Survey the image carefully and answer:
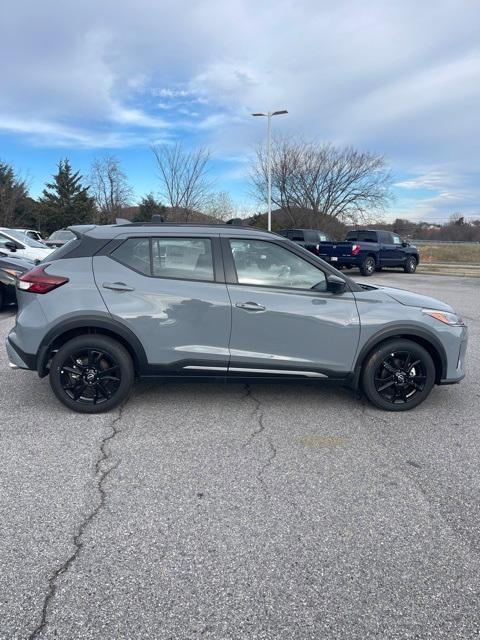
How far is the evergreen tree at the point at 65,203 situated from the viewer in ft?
145

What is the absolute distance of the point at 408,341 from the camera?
4145 mm

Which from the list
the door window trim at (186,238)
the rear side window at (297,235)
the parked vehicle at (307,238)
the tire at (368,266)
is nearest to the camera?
the door window trim at (186,238)

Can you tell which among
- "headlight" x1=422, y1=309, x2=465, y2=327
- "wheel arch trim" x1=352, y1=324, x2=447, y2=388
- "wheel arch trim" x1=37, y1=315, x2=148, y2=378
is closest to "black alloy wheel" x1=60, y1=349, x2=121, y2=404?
"wheel arch trim" x1=37, y1=315, x2=148, y2=378

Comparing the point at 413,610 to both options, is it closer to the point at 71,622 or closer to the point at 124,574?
the point at 124,574

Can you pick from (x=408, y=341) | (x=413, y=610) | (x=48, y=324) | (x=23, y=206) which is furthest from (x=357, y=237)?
(x=23, y=206)

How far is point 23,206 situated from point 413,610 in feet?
152

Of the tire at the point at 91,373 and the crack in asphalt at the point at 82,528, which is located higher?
the tire at the point at 91,373

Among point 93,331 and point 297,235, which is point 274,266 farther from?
point 297,235

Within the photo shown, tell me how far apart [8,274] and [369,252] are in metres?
13.8

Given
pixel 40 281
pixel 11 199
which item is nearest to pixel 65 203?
pixel 11 199

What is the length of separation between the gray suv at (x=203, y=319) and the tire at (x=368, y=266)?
14388 mm

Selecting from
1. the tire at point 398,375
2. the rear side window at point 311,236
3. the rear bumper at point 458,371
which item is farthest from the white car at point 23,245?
the rear side window at point 311,236

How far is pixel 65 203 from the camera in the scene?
45688mm

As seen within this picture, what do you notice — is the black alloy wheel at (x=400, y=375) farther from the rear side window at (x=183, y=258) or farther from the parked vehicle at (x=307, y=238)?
the parked vehicle at (x=307, y=238)
